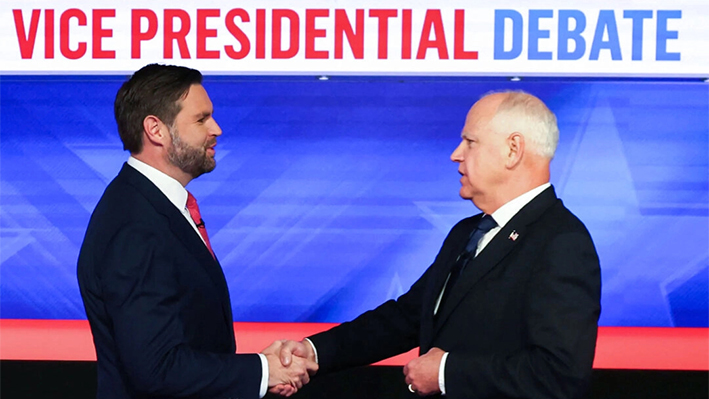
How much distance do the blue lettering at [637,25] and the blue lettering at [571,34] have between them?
186 mm

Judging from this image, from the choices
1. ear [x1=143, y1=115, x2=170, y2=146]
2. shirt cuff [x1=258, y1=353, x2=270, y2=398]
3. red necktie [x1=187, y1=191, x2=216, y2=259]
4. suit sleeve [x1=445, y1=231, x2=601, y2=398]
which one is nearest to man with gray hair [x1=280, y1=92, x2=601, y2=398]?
suit sleeve [x1=445, y1=231, x2=601, y2=398]

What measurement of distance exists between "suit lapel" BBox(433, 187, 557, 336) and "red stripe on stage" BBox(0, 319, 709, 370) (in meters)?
1.79

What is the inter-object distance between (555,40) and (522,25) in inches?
5.9

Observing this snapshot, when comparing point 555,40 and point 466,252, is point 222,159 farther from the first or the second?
point 466,252

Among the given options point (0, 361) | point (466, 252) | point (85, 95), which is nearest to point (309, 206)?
point (85, 95)

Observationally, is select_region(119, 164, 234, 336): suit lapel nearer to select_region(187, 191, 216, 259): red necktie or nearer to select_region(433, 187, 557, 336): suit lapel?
select_region(187, 191, 216, 259): red necktie

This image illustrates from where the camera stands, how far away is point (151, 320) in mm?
2023

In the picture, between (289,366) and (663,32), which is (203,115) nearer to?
(289,366)

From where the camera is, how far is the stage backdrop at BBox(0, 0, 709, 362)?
12.4 feet

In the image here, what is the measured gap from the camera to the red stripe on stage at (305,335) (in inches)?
148

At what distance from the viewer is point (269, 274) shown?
4160mm

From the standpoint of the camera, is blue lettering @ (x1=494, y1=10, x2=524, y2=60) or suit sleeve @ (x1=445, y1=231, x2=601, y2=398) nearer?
suit sleeve @ (x1=445, y1=231, x2=601, y2=398)

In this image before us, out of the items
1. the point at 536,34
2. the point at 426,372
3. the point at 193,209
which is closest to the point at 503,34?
the point at 536,34

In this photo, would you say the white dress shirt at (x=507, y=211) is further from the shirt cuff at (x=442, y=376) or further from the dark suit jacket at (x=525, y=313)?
the shirt cuff at (x=442, y=376)
